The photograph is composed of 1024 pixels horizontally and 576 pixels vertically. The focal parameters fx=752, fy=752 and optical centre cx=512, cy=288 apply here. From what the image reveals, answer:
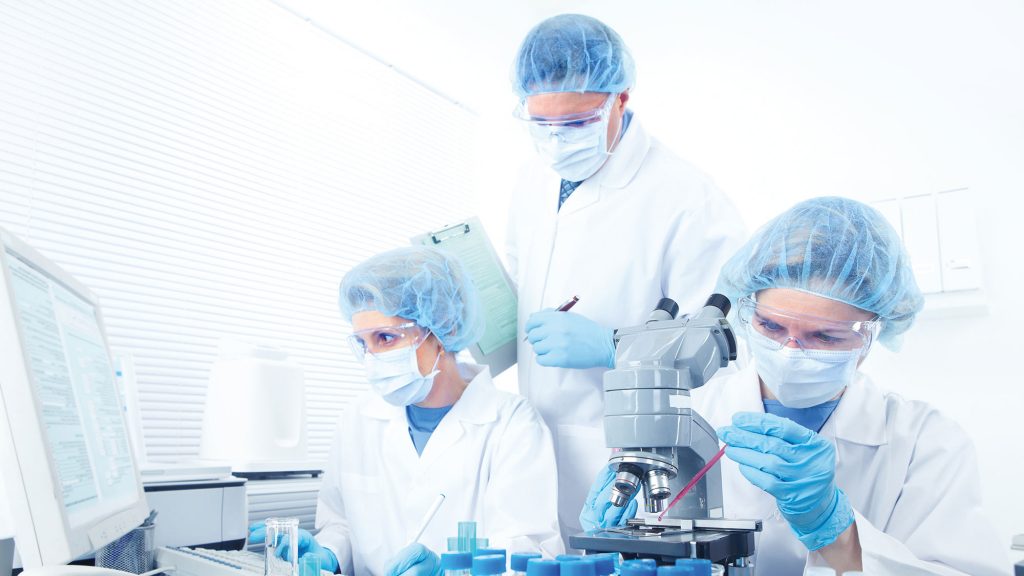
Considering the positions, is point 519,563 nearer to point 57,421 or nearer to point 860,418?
point 57,421

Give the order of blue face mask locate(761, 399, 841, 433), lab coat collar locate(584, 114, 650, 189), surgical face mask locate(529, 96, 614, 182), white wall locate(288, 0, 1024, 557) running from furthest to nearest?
1. white wall locate(288, 0, 1024, 557)
2. lab coat collar locate(584, 114, 650, 189)
3. surgical face mask locate(529, 96, 614, 182)
4. blue face mask locate(761, 399, 841, 433)

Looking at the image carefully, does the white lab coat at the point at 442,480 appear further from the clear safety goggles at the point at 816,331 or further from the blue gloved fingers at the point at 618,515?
the clear safety goggles at the point at 816,331

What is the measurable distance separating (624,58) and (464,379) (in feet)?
2.99

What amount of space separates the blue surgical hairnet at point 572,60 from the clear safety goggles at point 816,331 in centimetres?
80

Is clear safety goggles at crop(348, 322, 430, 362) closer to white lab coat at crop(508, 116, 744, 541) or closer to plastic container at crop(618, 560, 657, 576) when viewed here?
white lab coat at crop(508, 116, 744, 541)

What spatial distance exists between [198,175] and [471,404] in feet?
3.52

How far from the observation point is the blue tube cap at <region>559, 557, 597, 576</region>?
74 cm

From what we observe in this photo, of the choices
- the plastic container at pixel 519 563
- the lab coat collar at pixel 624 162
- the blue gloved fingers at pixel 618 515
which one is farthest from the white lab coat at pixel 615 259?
the plastic container at pixel 519 563

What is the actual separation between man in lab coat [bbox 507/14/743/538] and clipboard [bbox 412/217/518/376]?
0.11m

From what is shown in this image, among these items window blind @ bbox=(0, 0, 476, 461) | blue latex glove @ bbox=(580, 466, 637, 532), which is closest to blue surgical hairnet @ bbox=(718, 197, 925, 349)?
blue latex glove @ bbox=(580, 466, 637, 532)

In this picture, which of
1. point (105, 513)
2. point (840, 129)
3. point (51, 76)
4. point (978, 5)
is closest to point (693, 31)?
point (840, 129)

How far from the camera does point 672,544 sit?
2.75ft

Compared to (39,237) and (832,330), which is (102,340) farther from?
(832,330)

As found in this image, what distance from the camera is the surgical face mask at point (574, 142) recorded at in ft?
6.04
